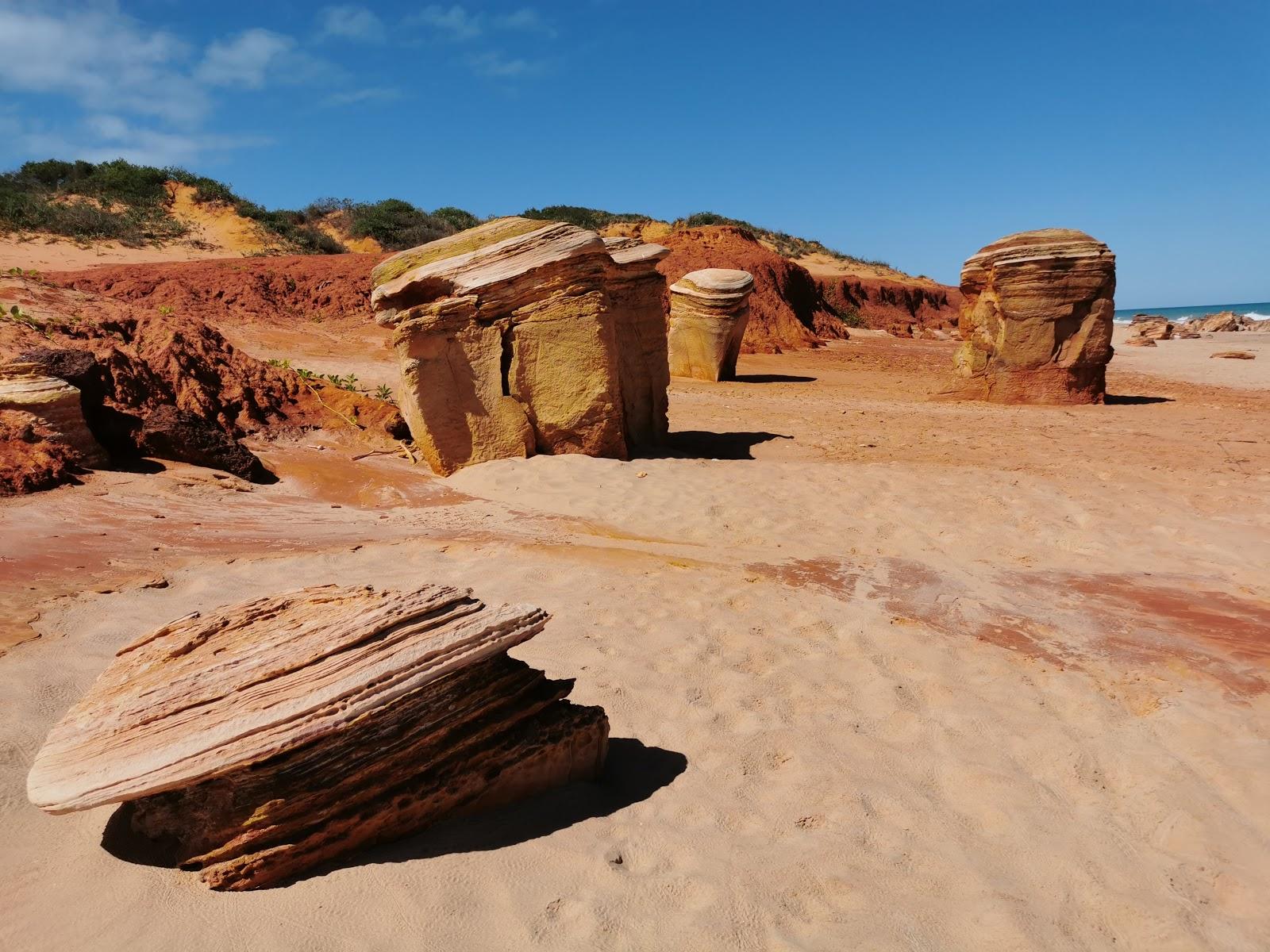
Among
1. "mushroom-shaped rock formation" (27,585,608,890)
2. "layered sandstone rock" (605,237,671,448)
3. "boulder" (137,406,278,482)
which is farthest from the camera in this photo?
"layered sandstone rock" (605,237,671,448)

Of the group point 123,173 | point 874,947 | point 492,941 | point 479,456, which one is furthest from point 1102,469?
point 123,173

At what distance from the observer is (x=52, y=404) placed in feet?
18.4

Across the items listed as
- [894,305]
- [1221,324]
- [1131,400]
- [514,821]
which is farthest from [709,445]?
[1221,324]

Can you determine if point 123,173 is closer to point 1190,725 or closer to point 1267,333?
point 1190,725

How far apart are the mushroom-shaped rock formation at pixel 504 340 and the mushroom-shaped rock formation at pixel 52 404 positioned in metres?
2.25

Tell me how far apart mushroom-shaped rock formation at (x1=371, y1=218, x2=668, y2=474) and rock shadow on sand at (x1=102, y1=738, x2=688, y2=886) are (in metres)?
4.48

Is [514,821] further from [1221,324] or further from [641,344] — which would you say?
[1221,324]

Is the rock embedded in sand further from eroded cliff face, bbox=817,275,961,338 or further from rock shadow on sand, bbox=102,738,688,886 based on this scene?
rock shadow on sand, bbox=102,738,688,886

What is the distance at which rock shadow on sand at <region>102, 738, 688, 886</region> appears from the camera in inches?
84.1

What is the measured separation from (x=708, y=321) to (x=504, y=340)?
771 centimetres

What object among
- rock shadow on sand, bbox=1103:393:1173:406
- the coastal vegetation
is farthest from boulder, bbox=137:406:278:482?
the coastal vegetation

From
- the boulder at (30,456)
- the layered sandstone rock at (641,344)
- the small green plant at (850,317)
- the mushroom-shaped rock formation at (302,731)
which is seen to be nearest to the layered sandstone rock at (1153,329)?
the small green plant at (850,317)

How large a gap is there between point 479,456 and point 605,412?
116cm

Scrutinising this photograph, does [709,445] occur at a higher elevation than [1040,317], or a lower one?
lower
